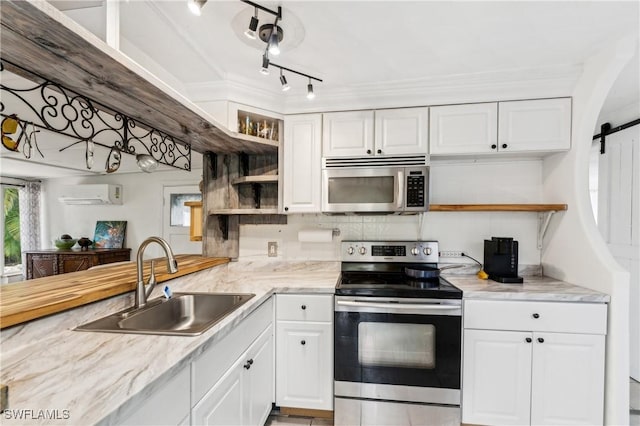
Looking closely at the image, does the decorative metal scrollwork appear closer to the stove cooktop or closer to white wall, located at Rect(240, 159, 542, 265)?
white wall, located at Rect(240, 159, 542, 265)

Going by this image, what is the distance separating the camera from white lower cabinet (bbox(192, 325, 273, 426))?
1.09 meters

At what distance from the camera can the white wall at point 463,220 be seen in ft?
7.43

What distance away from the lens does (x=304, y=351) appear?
1838 mm

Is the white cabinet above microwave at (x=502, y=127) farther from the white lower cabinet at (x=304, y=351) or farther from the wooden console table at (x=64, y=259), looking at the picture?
the wooden console table at (x=64, y=259)

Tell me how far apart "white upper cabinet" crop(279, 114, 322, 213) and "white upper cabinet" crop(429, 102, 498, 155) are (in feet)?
2.86

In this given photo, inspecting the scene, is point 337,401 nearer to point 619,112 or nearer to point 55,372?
point 55,372

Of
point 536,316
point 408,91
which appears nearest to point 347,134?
point 408,91

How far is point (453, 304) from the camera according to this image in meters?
1.72

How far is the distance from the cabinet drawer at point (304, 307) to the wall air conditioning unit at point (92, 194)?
13.3 feet

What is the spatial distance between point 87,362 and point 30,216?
5714mm

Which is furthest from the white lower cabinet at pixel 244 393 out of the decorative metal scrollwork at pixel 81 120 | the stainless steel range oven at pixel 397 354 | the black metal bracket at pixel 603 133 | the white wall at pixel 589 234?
the black metal bracket at pixel 603 133

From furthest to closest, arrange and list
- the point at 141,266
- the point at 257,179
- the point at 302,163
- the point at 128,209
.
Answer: the point at 128,209 < the point at 257,179 < the point at 302,163 < the point at 141,266

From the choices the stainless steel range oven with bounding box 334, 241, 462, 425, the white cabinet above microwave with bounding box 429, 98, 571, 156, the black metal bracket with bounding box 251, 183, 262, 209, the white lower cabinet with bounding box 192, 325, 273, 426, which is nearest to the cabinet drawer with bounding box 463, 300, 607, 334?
the stainless steel range oven with bounding box 334, 241, 462, 425

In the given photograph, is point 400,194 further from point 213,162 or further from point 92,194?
point 92,194
